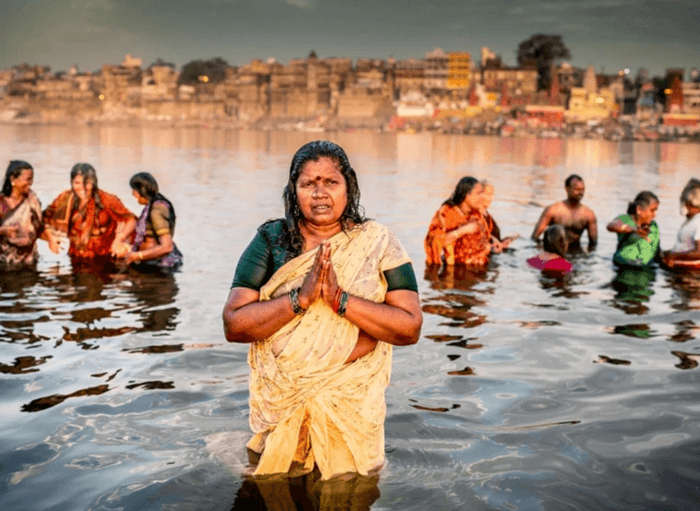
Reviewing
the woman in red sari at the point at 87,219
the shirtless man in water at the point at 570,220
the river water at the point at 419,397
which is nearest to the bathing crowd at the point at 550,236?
the river water at the point at 419,397

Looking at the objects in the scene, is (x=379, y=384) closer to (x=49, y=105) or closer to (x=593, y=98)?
(x=593, y=98)

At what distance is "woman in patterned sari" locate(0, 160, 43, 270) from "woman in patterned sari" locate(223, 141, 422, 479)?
5.50 meters

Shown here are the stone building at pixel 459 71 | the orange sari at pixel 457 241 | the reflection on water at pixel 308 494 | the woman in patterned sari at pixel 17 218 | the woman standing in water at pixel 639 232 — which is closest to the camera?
the reflection on water at pixel 308 494

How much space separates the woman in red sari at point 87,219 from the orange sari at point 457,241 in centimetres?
298

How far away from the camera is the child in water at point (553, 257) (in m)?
8.33

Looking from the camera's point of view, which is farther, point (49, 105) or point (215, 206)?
point (49, 105)

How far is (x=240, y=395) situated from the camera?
443 cm

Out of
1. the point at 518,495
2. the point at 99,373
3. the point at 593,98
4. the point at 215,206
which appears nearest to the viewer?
the point at 518,495

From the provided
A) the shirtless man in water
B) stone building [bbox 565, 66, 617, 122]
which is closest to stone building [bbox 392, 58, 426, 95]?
stone building [bbox 565, 66, 617, 122]

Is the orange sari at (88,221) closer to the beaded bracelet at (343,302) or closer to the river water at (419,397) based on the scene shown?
the river water at (419,397)

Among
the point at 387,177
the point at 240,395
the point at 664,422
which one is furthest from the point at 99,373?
the point at 387,177

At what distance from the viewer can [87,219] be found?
8.22 metres

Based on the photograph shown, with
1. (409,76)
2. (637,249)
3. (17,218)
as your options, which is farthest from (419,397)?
(409,76)

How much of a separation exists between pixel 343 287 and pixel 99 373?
7.87 feet
